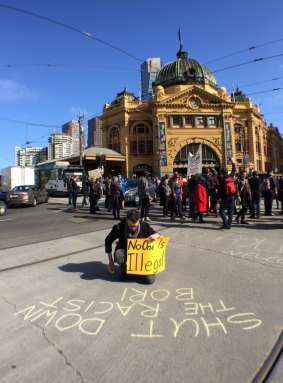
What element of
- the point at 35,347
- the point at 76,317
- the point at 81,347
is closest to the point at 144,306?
the point at 76,317

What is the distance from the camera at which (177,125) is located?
4600 cm

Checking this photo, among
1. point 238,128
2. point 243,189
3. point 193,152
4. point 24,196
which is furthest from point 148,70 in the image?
point 238,128

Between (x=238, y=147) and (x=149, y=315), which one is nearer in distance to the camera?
(x=149, y=315)

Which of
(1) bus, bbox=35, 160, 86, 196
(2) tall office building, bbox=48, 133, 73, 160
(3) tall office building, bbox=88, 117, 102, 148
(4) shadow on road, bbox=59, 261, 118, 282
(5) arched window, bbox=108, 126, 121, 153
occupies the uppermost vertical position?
(3) tall office building, bbox=88, 117, 102, 148

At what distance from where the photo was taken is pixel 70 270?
17.4ft

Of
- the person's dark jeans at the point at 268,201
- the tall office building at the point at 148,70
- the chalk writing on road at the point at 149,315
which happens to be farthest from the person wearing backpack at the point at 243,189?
the tall office building at the point at 148,70

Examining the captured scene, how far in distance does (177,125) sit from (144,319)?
44.4 meters

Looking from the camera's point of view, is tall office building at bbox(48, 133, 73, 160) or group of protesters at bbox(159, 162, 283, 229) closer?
group of protesters at bbox(159, 162, 283, 229)

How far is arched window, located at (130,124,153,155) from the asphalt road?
42.4 m

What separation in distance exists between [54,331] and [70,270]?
6.97ft

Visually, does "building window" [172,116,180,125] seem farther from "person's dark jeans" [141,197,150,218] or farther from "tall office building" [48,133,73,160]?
"person's dark jeans" [141,197,150,218]

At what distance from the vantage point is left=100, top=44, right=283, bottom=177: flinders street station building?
149 feet

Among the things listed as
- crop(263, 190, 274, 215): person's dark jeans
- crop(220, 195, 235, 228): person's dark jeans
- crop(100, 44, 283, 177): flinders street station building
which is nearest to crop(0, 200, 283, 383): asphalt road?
crop(220, 195, 235, 228): person's dark jeans

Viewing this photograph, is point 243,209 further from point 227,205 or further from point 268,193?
point 268,193
